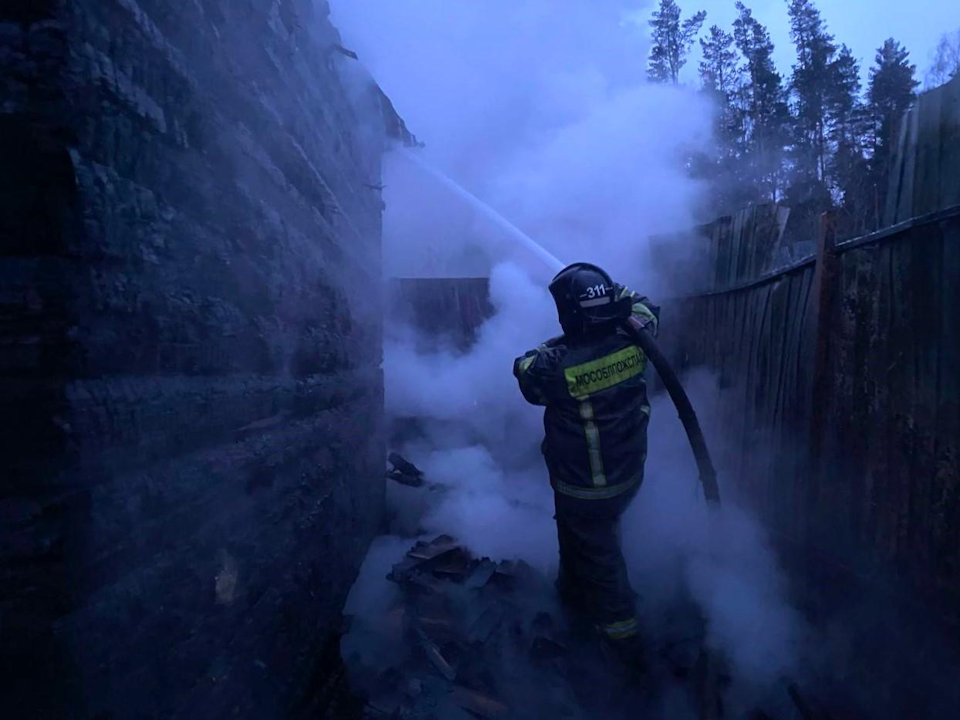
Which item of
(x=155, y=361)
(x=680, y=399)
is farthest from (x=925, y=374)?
(x=155, y=361)

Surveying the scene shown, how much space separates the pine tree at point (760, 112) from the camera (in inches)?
817

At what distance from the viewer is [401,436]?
8.61m

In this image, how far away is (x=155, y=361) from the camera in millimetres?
1666

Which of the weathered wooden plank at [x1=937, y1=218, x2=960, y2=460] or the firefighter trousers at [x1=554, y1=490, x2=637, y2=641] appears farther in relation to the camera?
the firefighter trousers at [x1=554, y1=490, x2=637, y2=641]

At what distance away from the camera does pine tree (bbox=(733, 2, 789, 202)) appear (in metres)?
20.8

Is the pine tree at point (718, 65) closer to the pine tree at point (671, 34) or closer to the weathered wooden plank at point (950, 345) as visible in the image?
the pine tree at point (671, 34)

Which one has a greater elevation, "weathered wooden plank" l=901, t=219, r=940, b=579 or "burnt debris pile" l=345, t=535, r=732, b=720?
"weathered wooden plank" l=901, t=219, r=940, b=579

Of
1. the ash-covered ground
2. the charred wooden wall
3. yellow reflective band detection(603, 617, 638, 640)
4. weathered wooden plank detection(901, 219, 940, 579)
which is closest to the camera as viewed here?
the charred wooden wall

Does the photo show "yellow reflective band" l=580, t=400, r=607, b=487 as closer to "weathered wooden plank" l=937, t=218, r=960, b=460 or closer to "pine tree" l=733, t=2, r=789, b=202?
"weathered wooden plank" l=937, t=218, r=960, b=460

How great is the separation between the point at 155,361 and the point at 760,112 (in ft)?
77.9

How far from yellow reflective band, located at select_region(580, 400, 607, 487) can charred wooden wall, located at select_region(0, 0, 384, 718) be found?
5.05 ft

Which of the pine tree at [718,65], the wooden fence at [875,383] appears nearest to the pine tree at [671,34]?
the pine tree at [718,65]

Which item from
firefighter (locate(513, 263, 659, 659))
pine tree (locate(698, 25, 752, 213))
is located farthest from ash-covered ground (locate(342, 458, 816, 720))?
pine tree (locate(698, 25, 752, 213))

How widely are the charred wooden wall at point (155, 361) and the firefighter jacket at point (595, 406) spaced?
1.42 m
